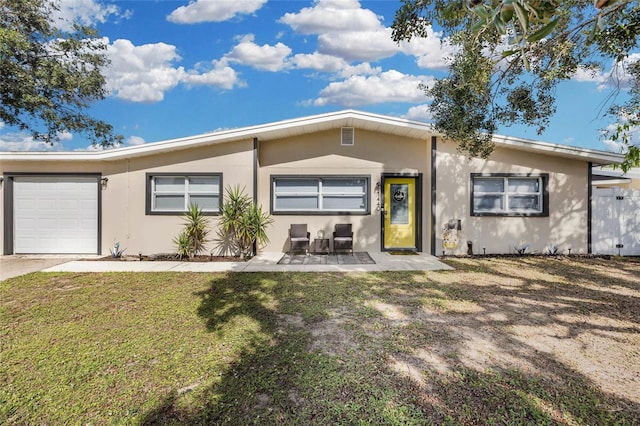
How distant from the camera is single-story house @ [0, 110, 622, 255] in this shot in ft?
→ 27.5

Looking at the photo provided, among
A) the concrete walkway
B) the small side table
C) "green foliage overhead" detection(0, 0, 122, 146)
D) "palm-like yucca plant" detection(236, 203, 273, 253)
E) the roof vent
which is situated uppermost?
"green foliage overhead" detection(0, 0, 122, 146)

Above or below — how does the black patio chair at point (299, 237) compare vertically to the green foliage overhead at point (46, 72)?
below

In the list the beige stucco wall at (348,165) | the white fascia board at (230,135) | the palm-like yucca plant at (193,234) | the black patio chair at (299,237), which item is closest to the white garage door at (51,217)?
the white fascia board at (230,135)

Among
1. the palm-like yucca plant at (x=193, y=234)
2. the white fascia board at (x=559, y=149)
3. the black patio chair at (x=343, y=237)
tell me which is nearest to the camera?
the white fascia board at (x=559, y=149)

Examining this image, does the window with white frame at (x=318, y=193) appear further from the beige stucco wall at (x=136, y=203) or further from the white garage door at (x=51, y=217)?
the white garage door at (x=51, y=217)

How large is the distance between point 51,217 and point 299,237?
6.68 m

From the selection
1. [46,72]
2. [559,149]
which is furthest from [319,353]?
[46,72]

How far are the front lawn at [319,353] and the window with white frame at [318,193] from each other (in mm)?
3708

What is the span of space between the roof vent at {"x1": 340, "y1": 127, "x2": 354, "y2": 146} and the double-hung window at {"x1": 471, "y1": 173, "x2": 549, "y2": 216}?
11.7 ft

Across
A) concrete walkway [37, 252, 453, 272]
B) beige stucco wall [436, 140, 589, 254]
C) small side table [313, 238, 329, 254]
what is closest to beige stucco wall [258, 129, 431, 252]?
small side table [313, 238, 329, 254]

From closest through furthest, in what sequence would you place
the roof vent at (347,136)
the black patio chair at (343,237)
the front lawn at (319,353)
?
the front lawn at (319,353)
the black patio chair at (343,237)
the roof vent at (347,136)

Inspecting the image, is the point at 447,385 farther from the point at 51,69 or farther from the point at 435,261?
the point at 51,69

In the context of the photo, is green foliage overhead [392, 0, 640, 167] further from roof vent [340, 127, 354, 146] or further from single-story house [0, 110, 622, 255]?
roof vent [340, 127, 354, 146]

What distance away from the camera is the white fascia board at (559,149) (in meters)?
7.91
